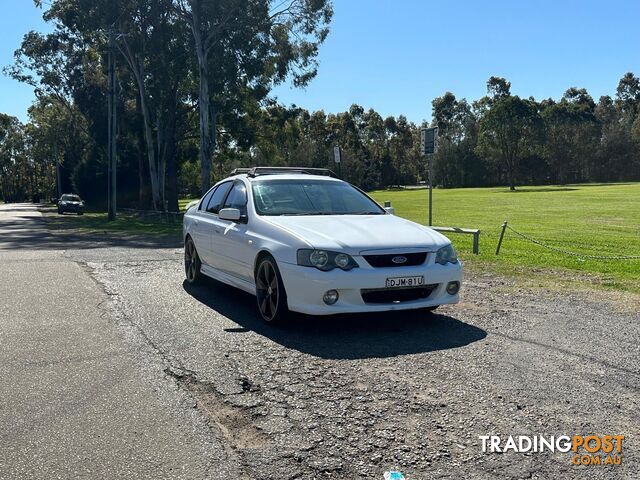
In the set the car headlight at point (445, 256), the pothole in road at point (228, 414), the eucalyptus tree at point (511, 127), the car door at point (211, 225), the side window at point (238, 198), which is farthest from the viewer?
the eucalyptus tree at point (511, 127)

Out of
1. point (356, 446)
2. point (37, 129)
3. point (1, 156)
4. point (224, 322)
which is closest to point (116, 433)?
point (356, 446)

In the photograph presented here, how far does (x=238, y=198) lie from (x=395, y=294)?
279 cm

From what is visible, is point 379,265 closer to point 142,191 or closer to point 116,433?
point 116,433

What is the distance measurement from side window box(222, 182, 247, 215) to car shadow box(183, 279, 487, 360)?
125 cm

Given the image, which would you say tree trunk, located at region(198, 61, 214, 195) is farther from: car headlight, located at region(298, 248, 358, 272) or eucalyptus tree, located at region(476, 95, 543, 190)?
eucalyptus tree, located at region(476, 95, 543, 190)

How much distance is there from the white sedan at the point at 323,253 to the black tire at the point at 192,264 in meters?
0.97

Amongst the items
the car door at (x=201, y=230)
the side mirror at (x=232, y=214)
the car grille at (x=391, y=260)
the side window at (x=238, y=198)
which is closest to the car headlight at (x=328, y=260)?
the car grille at (x=391, y=260)

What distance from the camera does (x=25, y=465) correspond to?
3297 mm

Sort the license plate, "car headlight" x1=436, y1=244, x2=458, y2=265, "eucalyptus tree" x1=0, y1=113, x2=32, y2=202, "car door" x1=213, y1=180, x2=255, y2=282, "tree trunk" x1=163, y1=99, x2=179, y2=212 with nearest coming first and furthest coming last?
the license plate < "car headlight" x1=436, y1=244, x2=458, y2=265 < "car door" x1=213, y1=180, x2=255, y2=282 < "tree trunk" x1=163, y1=99, x2=179, y2=212 < "eucalyptus tree" x1=0, y1=113, x2=32, y2=202

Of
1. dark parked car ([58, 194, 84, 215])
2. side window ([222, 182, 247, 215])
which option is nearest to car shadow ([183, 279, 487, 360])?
side window ([222, 182, 247, 215])

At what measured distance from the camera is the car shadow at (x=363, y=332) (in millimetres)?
5461

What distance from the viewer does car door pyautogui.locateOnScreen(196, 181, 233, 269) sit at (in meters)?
8.13

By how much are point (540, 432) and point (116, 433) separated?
2.57m

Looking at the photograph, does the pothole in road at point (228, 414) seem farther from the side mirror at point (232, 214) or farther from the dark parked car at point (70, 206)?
the dark parked car at point (70, 206)
